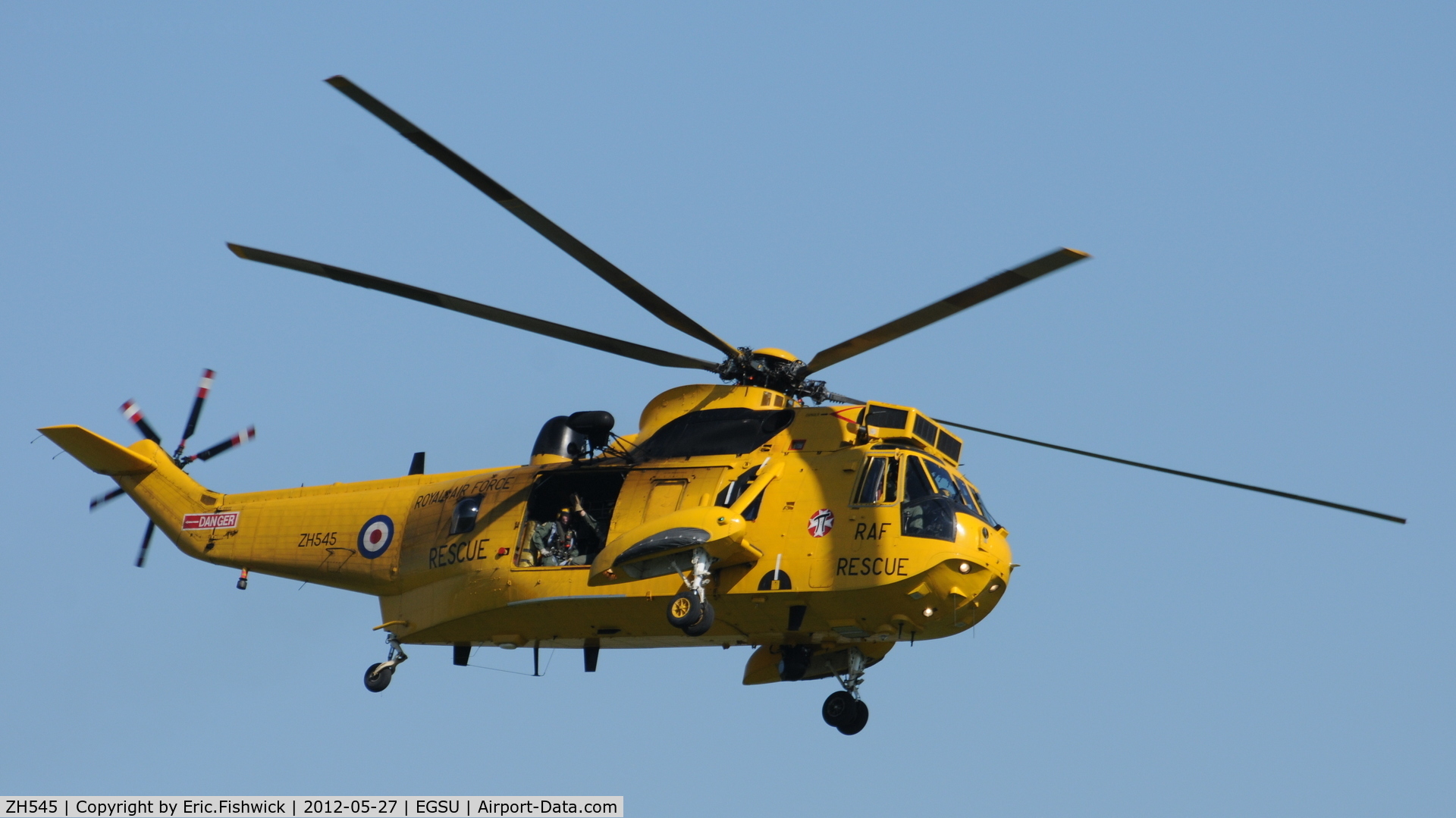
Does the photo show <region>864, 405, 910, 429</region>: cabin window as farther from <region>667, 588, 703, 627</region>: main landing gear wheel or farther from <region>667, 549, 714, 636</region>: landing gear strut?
<region>667, 588, 703, 627</region>: main landing gear wheel

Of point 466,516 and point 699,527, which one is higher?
point 466,516

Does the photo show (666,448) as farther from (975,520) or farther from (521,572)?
(975,520)

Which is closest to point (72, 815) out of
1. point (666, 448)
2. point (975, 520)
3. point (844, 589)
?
point (666, 448)

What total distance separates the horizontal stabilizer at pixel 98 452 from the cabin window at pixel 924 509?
15.7 meters

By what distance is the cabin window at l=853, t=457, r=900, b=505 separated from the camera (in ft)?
75.6

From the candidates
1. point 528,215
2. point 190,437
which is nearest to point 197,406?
point 190,437

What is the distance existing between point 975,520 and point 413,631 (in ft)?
31.8

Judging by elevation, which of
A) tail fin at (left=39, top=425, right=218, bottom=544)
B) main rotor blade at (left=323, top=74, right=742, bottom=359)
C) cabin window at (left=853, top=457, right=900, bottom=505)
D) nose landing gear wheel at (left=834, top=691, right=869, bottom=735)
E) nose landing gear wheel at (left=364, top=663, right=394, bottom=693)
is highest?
tail fin at (left=39, top=425, right=218, bottom=544)

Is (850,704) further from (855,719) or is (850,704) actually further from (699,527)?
(699,527)

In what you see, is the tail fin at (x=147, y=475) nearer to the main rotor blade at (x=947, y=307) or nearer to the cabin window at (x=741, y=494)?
the cabin window at (x=741, y=494)

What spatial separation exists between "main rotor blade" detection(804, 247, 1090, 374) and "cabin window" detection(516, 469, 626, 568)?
3776 millimetres

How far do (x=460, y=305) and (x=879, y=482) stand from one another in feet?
21.8

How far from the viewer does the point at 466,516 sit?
26172mm

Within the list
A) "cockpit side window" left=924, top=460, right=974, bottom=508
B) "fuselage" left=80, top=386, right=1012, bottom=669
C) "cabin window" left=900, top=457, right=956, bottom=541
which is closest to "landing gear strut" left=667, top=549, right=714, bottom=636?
"fuselage" left=80, top=386, right=1012, bottom=669
